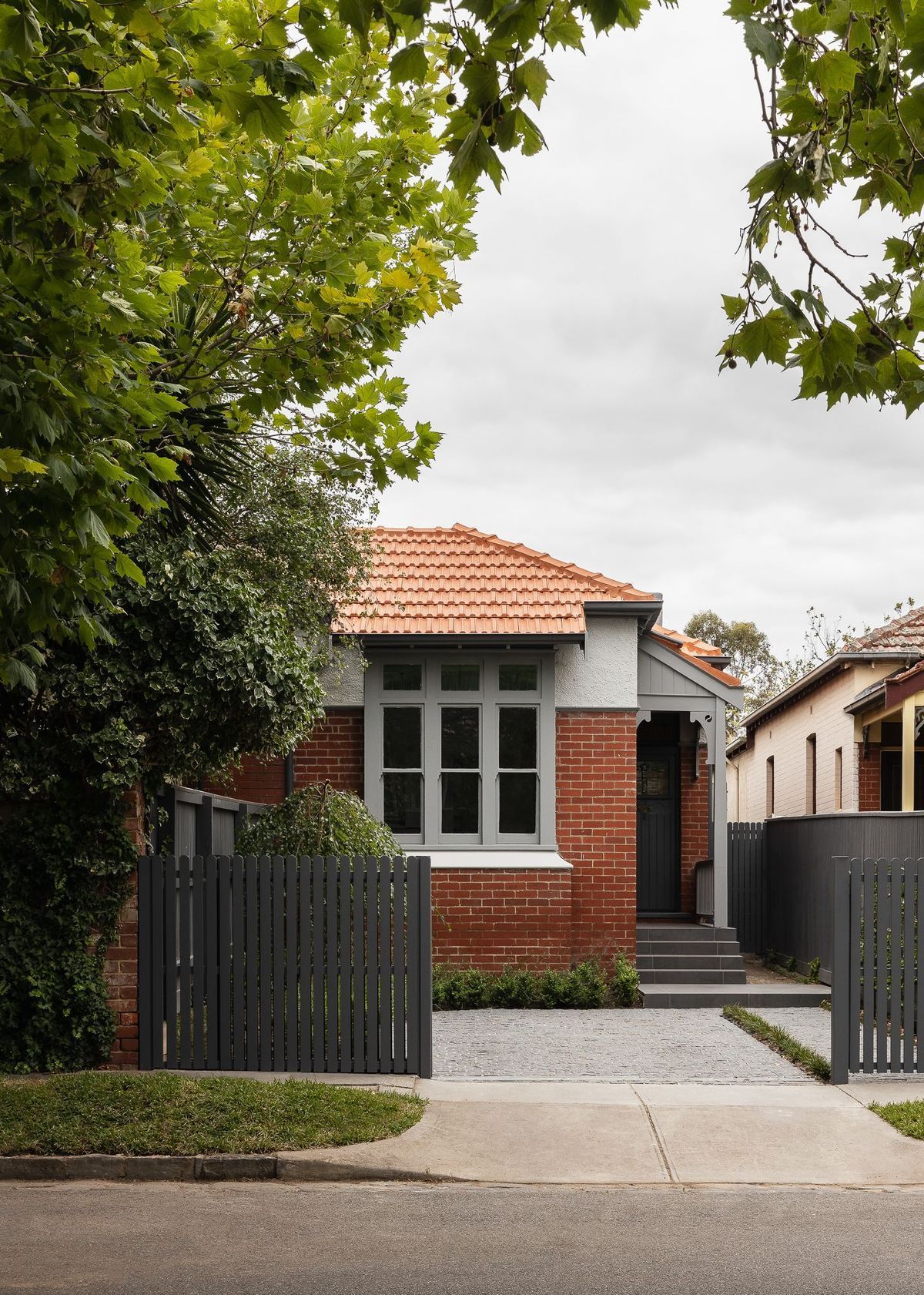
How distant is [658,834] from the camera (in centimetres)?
1911

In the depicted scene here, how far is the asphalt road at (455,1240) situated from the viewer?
586 cm

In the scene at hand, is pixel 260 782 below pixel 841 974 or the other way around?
the other way around

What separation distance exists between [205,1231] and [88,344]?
4303 millimetres

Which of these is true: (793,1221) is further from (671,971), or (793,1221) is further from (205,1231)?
(671,971)

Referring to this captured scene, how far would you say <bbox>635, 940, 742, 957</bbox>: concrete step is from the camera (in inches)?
620

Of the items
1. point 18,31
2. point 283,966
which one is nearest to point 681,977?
point 283,966

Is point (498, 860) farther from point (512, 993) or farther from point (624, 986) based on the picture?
point (624, 986)

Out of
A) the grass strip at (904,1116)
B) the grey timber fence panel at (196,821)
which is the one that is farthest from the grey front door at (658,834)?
the grass strip at (904,1116)

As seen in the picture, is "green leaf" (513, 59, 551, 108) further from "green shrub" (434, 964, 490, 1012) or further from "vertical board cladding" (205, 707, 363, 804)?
"vertical board cladding" (205, 707, 363, 804)

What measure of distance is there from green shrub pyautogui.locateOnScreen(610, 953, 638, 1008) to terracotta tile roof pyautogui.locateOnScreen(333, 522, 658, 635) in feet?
12.3

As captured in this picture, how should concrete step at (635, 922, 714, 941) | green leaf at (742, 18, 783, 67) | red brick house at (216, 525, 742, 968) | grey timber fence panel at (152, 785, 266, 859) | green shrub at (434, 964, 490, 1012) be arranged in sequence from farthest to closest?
concrete step at (635, 922, 714, 941) < red brick house at (216, 525, 742, 968) < green shrub at (434, 964, 490, 1012) < grey timber fence panel at (152, 785, 266, 859) < green leaf at (742, 18, 783, 67)

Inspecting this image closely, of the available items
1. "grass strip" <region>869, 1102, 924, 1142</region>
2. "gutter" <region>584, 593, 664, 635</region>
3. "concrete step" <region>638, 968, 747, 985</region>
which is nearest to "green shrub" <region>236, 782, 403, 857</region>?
"grass strip" <region>869, 1102, 924, 1142</region>

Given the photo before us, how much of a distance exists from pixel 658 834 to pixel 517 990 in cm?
512

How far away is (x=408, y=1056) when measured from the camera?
996 centimetres
